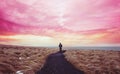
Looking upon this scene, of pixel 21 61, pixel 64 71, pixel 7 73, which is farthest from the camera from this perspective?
pixel 21 61

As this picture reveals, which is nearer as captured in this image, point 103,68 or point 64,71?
point 64,71

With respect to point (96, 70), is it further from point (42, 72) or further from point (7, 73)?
point (7, 73)

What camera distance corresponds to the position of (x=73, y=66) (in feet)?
52.5

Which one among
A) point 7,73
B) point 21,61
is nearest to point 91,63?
point 21,61

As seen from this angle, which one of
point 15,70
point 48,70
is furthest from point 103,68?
point 15,70

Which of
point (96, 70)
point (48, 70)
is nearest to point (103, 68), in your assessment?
point (96, 70)

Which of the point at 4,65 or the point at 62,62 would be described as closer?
the point at 4,65

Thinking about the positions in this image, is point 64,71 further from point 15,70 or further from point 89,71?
point 15,70

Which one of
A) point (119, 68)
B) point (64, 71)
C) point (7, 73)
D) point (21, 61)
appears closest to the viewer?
point (7, 73)

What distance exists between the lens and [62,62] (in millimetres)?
16609

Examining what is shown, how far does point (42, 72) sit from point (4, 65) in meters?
3.18

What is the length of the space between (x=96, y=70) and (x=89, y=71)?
25.7 inches

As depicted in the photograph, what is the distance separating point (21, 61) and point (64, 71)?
4844 millimetres

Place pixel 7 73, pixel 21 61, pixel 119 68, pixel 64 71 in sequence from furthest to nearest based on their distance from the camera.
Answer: pixel 21 61 → pixel 119 68 → pixel 64 71 → pixel 7 73
